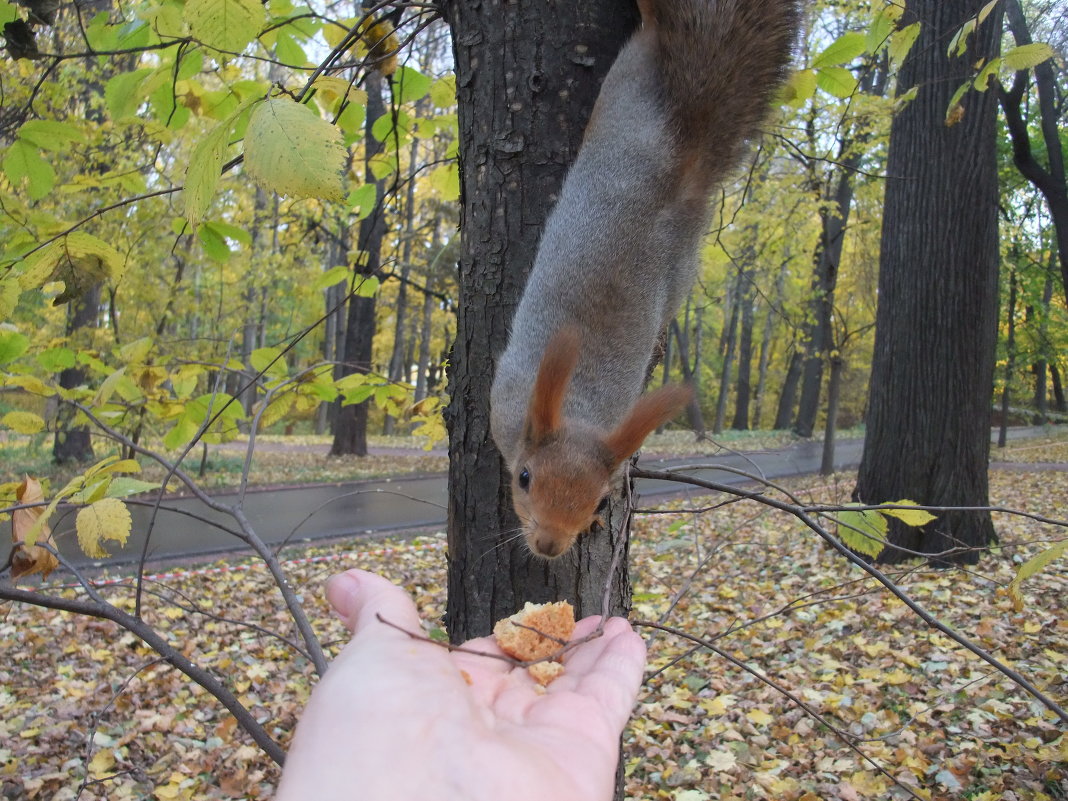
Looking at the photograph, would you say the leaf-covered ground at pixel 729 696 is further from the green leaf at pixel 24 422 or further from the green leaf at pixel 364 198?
the green leaf at pixel 364 198

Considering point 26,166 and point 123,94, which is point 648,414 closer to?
point 123,94

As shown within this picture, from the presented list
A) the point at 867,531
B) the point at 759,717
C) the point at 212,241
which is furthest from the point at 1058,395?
the point at 212,241

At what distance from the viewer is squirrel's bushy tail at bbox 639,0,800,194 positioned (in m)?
2.04

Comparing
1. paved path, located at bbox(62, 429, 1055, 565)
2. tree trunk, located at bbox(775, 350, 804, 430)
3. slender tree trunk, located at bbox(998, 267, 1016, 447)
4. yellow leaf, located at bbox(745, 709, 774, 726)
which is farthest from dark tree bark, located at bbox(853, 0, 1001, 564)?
tree trunk, located at bbox(775, 350, 804, 430)

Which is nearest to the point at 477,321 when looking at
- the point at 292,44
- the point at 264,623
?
the point at 292,44

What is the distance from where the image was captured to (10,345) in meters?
1.84

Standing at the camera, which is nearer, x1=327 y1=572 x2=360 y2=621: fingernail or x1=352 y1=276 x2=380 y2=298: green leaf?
x1=327 y1=572 x2=360 y2=621: fingernail

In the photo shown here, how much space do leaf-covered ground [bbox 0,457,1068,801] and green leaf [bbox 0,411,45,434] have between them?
0.69 metres

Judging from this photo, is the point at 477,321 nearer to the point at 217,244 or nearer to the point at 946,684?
the point at 217,244

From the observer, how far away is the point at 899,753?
131 inches

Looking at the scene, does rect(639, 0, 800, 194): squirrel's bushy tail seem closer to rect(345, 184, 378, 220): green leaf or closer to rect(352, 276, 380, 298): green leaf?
rect(352, 276, 380, 298): green leaf

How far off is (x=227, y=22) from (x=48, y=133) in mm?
894

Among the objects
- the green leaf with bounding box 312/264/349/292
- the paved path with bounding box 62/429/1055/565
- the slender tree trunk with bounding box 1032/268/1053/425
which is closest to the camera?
the green leaf with bounding box 312/264/349/292

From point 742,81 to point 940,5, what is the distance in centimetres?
424
